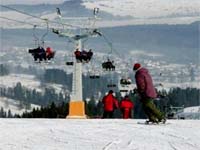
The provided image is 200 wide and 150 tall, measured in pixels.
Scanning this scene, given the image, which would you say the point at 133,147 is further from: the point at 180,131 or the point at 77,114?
the point at 77,114

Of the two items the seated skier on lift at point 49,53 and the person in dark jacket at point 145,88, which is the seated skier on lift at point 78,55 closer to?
the seated skier on lift at point 49,53

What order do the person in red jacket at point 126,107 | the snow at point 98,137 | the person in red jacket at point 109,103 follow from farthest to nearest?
the person in red jacket at point 126,107 < the person in red jacket at point 109,103 < the snow at point 98,137

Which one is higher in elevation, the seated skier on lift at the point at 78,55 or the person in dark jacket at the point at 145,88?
the seated skier on lift at the point at 78,55

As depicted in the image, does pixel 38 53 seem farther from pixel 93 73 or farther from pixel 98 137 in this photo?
pixel 98 137

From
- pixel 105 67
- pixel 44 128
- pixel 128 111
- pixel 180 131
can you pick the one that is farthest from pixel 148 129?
pixel 105 67

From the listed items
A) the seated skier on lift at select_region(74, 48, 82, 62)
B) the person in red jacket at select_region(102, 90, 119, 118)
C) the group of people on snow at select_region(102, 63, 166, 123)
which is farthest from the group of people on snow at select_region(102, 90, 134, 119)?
the seated skier on lift at select_region(74, 48, 82, 62)

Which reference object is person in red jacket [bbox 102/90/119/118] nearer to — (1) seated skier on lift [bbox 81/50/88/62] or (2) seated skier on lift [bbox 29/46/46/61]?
(1) seated skier on lift [bbox 81/50/88/62]

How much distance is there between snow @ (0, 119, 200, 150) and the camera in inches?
496

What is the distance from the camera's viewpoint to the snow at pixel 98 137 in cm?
1260

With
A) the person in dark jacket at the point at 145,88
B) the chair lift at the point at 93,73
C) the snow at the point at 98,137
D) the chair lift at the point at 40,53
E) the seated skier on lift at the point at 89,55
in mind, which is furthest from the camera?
the chair lift at the point at 93,73

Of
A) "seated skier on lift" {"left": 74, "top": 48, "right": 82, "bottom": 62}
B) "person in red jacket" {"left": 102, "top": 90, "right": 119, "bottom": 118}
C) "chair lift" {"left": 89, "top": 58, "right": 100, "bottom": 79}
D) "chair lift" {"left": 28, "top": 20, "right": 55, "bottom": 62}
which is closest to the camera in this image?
"person in red jacket" {"left": 102, "top": 90, "right": 119, "bottom": 118}

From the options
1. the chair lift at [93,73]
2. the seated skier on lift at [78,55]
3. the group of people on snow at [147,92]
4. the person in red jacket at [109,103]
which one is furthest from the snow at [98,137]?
the chair lift at [93,73]

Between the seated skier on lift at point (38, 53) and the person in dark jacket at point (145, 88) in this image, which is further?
the seated skier on lift at point (38, 53)

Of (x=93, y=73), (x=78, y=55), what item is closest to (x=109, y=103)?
(x=78, y=55)
